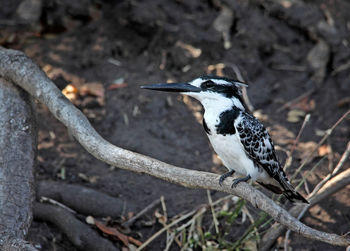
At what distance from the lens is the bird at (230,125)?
3.21 m

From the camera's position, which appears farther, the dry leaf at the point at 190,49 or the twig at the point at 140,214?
the dry leaf at the point at 190,49

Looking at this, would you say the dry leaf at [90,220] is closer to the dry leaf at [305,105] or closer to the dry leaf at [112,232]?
the dry leaf at [112,232]

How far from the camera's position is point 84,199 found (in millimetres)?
3938

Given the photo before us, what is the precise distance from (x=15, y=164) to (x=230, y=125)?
1.42 meters

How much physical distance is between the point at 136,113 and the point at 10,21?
2.09 metres

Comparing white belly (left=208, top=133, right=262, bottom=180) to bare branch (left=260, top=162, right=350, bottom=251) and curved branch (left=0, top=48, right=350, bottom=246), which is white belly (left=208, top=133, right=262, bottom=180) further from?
bare branch (left=260, top=162, right=350, bottom=251)

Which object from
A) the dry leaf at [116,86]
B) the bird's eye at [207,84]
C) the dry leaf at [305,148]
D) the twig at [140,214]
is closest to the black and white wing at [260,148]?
the bird's eye at [207,84]

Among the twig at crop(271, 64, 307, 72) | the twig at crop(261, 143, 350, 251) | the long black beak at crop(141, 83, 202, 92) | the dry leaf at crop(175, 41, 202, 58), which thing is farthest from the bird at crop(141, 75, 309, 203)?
the twig at crop(271, 64, 307, 72)

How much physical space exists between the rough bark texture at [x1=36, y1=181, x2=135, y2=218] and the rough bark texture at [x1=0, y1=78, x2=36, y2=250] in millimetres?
746

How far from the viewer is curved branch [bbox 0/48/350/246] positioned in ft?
8.25

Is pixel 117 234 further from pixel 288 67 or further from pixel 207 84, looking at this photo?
pixel 288 67

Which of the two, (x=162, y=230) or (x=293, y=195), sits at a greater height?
(x=293, y=195)

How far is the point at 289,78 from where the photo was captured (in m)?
5.69

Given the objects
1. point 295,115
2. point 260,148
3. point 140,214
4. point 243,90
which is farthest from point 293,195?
point 243,90
